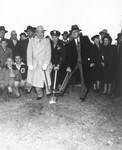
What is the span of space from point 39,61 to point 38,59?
75 millimetres

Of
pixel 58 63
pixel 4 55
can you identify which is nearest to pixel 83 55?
pixel 58 63

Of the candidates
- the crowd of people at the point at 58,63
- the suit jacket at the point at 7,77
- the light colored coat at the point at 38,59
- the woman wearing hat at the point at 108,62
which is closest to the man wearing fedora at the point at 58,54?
the crowd of people at the point at 58,63

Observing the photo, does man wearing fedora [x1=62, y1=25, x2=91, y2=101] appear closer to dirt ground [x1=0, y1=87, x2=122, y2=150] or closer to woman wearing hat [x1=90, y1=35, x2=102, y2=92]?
woman wearing hat [x1=90, y1=35, x2=102, y2=92]

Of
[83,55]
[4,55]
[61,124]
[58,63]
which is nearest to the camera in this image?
[61,124]

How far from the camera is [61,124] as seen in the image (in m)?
6.30

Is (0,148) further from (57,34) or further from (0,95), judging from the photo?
(57,34)

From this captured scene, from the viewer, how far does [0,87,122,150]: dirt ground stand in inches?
216

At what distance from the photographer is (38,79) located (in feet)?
26.5

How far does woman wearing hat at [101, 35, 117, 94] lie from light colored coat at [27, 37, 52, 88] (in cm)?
206

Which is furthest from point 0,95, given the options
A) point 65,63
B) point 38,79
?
point 65,63

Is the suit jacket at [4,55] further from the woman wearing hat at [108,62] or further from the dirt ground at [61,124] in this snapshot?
the woman wearing hat at [108,62]

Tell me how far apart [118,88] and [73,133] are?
3.66 m

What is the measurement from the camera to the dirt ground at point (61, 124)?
549cm

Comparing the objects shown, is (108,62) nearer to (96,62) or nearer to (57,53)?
(96,62)
